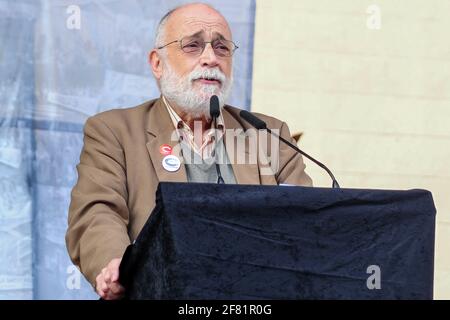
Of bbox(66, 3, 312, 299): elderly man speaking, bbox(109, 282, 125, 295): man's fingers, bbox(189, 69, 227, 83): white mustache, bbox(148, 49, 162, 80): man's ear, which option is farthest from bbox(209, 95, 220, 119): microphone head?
bbox(109, 282, 125, 295): man's fingers

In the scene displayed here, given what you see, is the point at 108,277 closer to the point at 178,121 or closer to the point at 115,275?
the point at 115,275

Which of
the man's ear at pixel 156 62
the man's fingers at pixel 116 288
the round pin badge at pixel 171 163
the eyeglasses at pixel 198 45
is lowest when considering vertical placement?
the man's fingers at pixel 116 288

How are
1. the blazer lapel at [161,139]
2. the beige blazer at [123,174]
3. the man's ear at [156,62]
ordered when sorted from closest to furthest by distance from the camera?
the beige blazer at [123,174] < the blazer lapel at [161,139] < the man's ear at [156,62]

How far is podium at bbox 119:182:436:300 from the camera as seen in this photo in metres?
2.38

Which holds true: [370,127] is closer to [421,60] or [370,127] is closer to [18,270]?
[421,60]

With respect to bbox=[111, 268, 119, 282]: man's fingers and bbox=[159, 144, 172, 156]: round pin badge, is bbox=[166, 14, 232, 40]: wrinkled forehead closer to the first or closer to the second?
bbox=[159, 144, 172, 156]: round pin badge

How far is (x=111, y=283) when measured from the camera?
2689 mm

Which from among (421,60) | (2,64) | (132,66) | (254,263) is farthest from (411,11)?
(254,263)

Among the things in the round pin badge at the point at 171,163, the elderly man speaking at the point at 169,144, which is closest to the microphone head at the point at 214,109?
the elderly man speaking at the point at 169,144

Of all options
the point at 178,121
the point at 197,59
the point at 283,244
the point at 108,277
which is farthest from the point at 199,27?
the point at 283,244

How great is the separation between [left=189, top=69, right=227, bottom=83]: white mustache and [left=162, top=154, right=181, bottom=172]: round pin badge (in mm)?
327

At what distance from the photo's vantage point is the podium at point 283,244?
238 centimetres

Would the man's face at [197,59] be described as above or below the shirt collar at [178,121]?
above

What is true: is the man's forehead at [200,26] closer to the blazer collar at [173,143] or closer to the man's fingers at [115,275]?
the blazer collar at [173,143]
